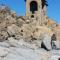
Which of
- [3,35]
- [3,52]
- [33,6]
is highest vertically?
[33,6]

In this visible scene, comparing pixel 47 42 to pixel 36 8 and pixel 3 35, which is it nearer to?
pixel 3 35

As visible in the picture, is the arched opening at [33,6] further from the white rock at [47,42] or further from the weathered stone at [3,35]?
the white rock at [47,42]

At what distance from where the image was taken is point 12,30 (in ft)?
71.3

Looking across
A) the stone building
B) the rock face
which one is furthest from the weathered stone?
the stone building

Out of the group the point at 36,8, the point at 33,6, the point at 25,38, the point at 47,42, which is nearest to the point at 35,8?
the point at 36,8

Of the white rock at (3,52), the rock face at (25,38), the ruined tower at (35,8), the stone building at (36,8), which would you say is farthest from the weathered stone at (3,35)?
the ruined tower at (35,8)

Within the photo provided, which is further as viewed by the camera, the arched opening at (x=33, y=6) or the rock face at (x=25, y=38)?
the arched opening at (x=33, y=6)

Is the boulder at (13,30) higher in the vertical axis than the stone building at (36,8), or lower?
lower

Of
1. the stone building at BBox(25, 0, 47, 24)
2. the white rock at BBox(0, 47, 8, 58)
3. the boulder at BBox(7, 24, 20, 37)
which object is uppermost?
the stone building at BBox(25, 0, 47, 24)

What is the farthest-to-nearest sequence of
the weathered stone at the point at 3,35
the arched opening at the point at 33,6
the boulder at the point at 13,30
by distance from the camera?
the arched opening at the point at 33,6, the boulder at the point at 13,30, the weathered stone at the point at 3,35

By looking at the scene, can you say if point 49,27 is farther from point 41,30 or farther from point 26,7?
point 26,7

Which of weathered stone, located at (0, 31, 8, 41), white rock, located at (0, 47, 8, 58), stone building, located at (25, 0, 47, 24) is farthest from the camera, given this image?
stone building, located at (25, 0, 47, 24)

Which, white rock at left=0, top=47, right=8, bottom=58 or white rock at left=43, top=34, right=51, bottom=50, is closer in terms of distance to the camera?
white rock at left=0, top=47, right=8, bottom=58

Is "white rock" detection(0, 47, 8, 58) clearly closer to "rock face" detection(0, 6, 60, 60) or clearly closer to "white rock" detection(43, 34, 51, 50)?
"rock face" detection(0, 6, 60, 60)
